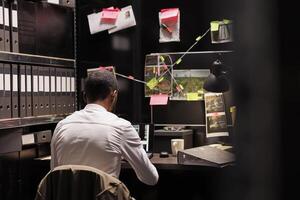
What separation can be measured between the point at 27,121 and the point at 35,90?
189 millimetres

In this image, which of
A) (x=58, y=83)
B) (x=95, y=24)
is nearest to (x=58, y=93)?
(x=58, y=83)

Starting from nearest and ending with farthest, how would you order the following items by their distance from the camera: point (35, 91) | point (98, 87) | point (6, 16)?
1. point (98, 87)
2. point (6, 16)
3. point (35, 91)

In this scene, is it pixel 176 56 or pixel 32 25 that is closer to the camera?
pixel 32 25

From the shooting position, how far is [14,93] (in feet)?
7.65

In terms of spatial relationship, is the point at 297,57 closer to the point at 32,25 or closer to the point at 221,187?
the point at 221,187

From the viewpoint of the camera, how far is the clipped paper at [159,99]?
297cm

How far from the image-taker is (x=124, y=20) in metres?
3.06

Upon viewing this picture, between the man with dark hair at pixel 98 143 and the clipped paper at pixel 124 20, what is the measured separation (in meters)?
1.34

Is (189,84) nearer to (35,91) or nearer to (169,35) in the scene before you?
(169,35)

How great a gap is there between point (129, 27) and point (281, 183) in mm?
2853

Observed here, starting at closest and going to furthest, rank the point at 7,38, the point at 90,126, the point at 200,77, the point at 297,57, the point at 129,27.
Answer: the point at 297,57 → the point at 90,126 → the point at 7,38 → the point at 200,77 → the point at 129,27

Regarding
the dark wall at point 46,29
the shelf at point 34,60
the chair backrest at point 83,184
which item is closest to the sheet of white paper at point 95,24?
the dark wall at point 46,29

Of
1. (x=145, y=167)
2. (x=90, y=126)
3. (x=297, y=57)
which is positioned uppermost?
(x=297, y=57)

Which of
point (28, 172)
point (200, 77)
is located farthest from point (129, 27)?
point (28, 172)
